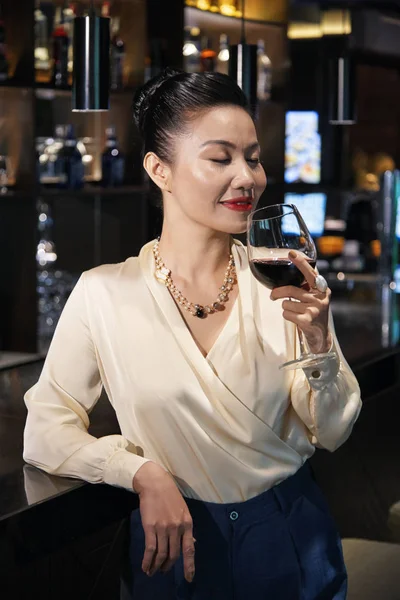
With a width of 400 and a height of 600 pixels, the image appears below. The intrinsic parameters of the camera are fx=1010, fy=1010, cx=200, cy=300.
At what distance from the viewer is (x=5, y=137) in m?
3.50

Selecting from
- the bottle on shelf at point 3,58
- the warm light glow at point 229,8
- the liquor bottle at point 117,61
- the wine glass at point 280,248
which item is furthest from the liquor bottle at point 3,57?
the wine glass at point 280,248

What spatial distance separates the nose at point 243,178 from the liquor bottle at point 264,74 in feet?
11.5

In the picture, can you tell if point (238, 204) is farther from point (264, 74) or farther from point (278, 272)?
point (264, 74)

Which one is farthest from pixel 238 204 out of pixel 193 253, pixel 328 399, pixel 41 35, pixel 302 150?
pixel 302 150

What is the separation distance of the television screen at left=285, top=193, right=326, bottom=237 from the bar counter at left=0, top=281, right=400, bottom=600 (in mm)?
2119

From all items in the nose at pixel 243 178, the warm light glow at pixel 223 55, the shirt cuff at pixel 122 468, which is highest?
the warm light glow at pixel 223 55

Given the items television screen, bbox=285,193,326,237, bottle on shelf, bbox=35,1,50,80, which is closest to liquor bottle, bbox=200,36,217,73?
bottle on shelf, bbox=35,1,50,80

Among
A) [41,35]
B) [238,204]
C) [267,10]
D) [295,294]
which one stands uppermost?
[267,10]

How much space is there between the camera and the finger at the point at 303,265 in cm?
159

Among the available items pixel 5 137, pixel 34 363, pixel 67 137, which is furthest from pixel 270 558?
pixel 67 137

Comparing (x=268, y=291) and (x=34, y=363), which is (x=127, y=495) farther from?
(x=34, y=363)

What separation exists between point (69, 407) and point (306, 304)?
0.49m

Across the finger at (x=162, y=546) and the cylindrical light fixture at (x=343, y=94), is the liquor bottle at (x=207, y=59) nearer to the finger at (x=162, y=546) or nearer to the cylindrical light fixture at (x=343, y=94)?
the cylindrical light fixture at (x=343, y=94)

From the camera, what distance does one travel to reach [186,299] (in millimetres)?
1867
